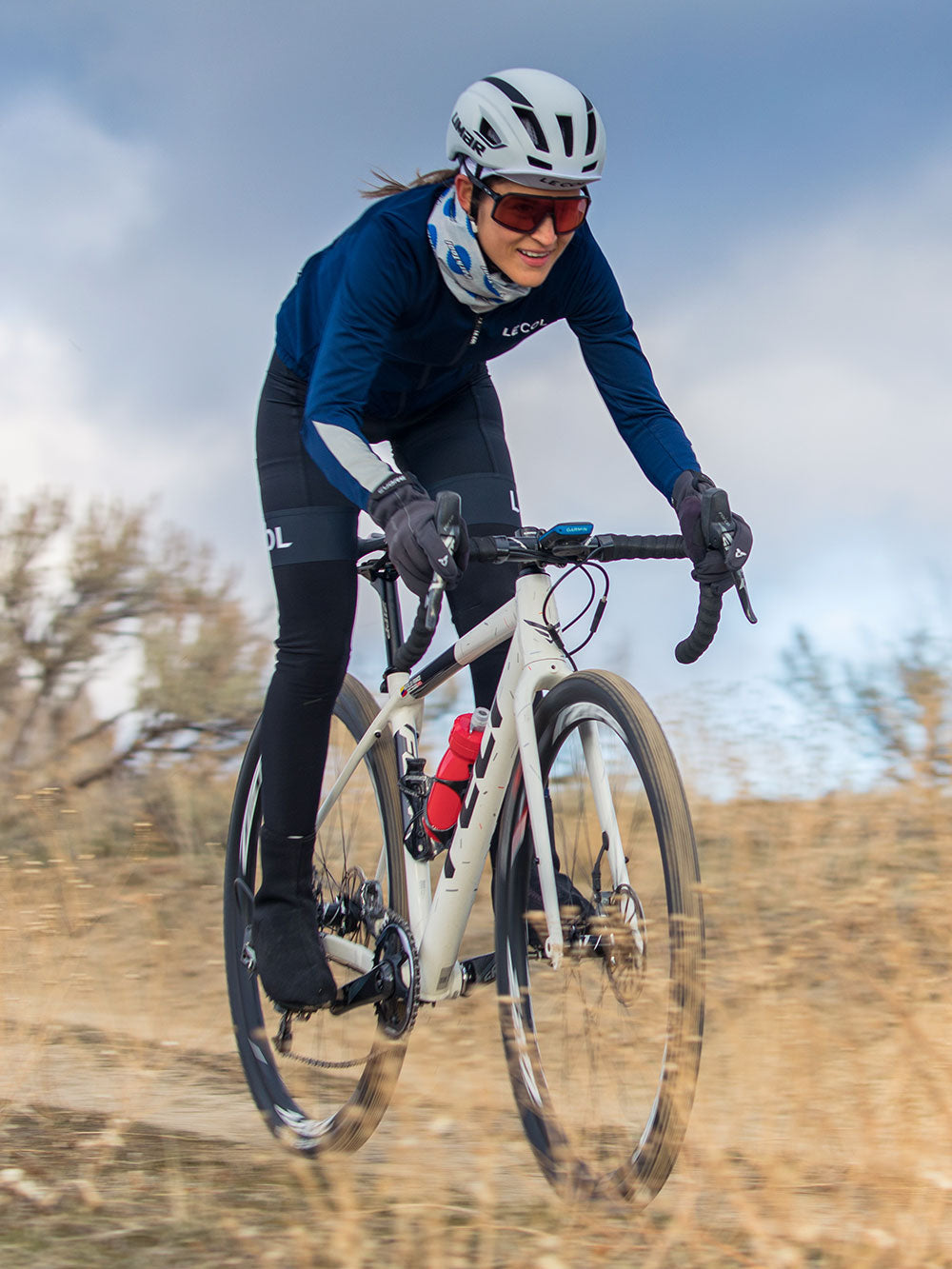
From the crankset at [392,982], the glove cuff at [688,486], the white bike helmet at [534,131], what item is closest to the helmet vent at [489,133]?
the white bike helmet at [534,131]

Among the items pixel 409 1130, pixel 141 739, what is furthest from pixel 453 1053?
pixel 141 739

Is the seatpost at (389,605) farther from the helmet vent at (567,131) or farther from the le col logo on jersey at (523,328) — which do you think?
the helmet vent at (567,131)

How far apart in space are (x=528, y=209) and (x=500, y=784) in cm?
136

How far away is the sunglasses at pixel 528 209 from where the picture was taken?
11.2 feet

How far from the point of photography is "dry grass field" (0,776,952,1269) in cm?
320

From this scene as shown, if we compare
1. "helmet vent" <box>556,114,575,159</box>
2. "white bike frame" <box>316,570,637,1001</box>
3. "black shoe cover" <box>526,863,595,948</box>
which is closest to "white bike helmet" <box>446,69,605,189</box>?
"helmet vent" <box>556,114,575,159</box>

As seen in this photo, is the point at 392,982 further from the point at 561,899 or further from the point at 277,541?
the point at 277,541

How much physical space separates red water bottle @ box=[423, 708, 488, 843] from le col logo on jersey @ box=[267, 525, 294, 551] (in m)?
0.73

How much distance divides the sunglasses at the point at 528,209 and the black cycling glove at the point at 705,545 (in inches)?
28.2

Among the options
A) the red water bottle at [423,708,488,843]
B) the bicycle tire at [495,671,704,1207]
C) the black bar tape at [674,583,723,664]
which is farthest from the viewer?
the red water bottle at [423,708,488,843]

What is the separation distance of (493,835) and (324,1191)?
107 centimetres

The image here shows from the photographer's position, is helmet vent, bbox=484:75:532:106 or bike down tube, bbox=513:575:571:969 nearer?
bike down tube, bbox=513:575:571:969

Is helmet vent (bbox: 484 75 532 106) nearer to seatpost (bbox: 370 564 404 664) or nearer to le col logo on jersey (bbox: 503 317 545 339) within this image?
le col logo on jersey (bbox: 503 317 545 339)

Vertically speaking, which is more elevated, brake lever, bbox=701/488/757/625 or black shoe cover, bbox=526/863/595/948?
brake lever, bbox=701/488/757/625
